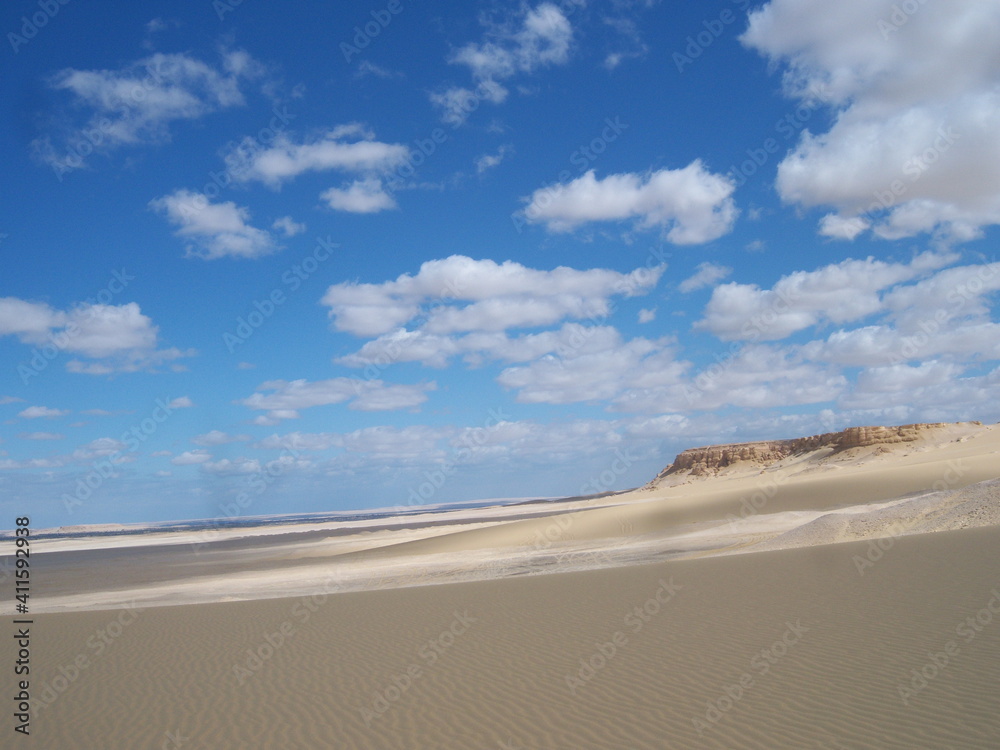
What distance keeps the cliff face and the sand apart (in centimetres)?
4199

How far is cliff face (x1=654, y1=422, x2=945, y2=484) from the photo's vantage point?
60000 mm

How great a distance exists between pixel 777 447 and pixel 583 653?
75561mm

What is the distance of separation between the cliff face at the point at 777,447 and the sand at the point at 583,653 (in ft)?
138

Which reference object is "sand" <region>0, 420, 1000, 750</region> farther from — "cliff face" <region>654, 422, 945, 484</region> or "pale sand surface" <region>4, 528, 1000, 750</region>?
"cliff face" <region>654, 422, 945, 484</region>

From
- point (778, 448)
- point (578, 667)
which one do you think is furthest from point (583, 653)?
point (778, 448)

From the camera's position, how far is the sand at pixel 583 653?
23.8 feet

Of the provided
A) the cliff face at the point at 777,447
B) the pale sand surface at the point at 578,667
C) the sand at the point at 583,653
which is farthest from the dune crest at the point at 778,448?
the pale sand surface at the point at 578,667

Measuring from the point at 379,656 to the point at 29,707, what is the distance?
4.96 metres

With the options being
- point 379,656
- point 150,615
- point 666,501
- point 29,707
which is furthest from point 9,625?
point 666,501

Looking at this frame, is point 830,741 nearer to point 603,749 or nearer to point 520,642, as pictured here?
point 603,749

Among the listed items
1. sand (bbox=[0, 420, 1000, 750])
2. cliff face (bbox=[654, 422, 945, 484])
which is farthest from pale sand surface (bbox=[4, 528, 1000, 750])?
cliff face (bbox=[654, 422, 945, 484])

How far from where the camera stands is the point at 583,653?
1020 centimetres

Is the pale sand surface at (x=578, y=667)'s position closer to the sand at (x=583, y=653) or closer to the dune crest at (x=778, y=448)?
the sand at (x=583, y=653)

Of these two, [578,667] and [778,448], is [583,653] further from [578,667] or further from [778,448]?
[778,448]
